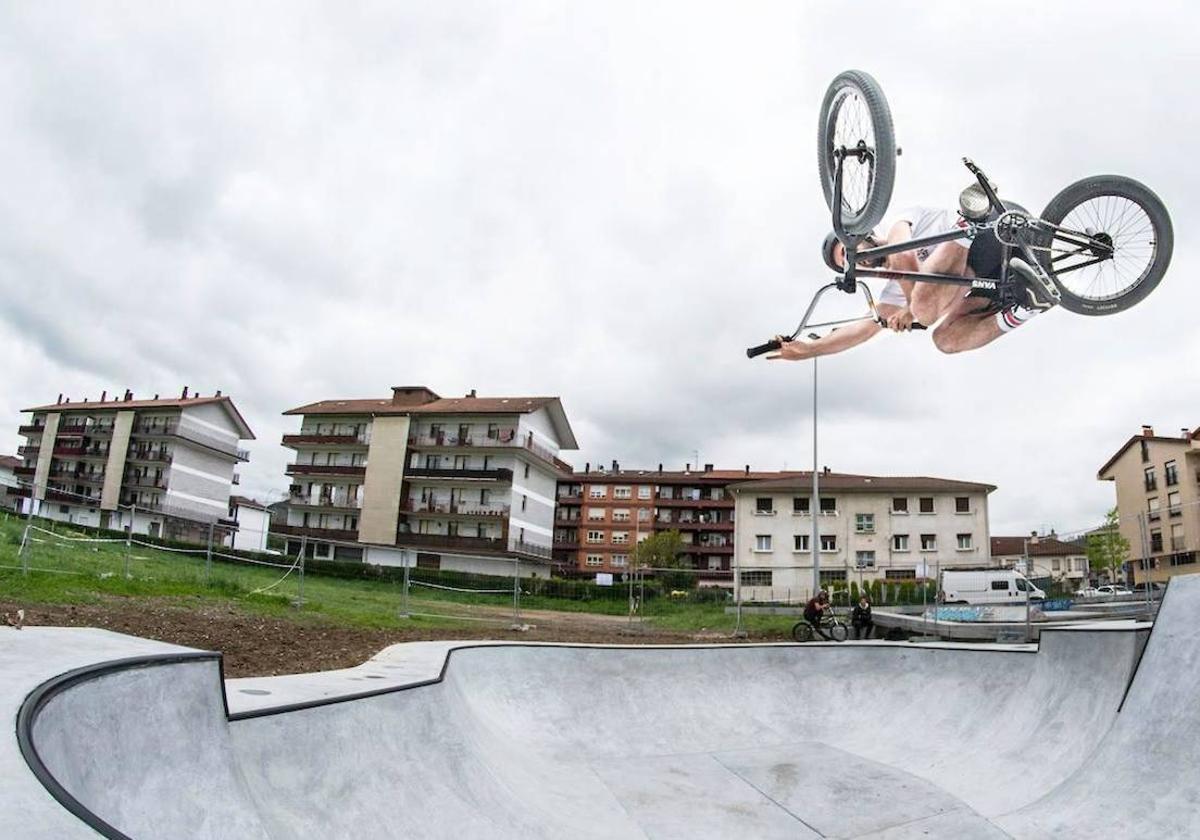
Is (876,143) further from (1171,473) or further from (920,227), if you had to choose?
(1171,473)

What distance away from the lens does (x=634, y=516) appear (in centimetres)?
7688

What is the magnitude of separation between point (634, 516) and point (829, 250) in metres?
66.1

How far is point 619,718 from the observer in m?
7.89

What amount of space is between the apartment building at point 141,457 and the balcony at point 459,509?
18835 millimetres

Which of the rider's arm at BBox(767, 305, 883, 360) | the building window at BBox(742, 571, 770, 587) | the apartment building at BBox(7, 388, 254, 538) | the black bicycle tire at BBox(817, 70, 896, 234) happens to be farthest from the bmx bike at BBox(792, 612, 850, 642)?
the apartment building at BBox(7, 388, 254, 538)

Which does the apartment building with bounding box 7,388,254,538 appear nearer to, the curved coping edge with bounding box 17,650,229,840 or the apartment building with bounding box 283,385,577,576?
the apartment building with bounding box 283,385,577,576

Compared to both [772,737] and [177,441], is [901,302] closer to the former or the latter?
[772,737]

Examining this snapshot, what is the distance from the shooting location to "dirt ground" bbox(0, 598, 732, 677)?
8.28 meters

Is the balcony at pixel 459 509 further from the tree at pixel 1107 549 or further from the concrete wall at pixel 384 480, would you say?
the tree at pixel 1107 549

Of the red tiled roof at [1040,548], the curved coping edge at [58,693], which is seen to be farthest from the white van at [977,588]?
the red tiled roof at [1040,548]

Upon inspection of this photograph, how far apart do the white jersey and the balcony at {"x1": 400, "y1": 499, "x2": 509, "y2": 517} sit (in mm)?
41208

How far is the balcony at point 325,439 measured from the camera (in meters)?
55.7

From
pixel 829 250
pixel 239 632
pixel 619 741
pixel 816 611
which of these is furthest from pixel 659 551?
pixel 619 741

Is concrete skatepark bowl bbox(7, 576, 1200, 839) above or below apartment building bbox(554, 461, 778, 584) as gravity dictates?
below
